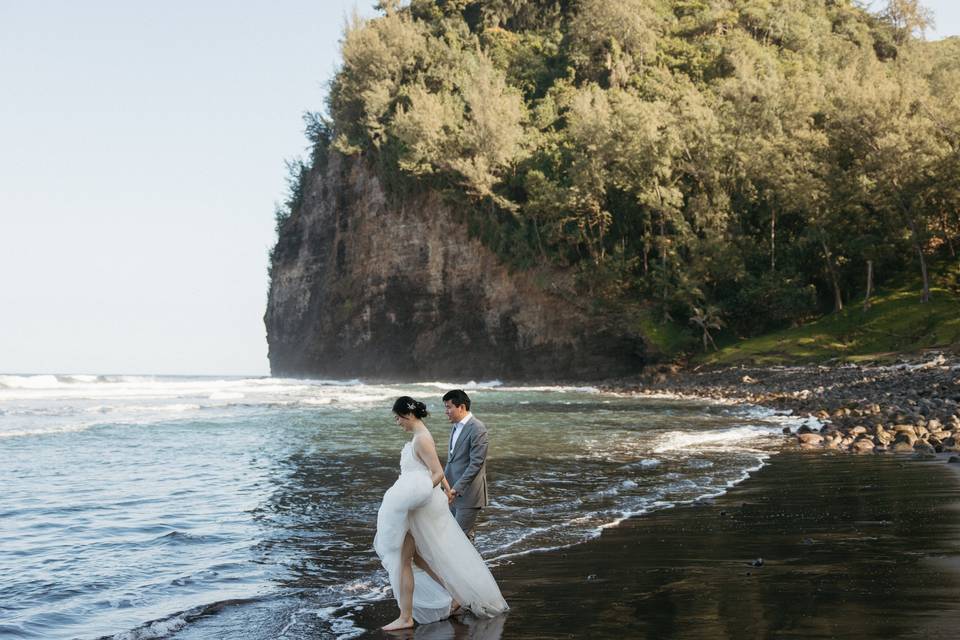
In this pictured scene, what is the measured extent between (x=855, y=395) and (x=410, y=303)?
4173 centimetres

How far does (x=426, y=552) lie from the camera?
21.9 feet

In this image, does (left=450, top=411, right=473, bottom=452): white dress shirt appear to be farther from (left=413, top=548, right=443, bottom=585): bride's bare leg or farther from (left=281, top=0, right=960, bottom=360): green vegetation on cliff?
(left=281, top=0, right=960, bottom=360): green vegetation on cliff

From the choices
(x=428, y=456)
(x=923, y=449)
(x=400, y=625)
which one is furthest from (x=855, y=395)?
(x=400, y=625)

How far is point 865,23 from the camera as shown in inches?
3022

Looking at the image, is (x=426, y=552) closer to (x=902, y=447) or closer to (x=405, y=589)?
(x=405, y=589)

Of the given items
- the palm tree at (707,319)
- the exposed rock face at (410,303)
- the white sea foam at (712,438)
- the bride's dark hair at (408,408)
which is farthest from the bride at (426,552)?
the exposed rock face at (410,303)

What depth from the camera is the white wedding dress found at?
6.49m

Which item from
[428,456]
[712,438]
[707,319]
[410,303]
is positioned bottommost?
[712,438]

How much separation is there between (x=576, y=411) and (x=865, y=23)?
2521 inches

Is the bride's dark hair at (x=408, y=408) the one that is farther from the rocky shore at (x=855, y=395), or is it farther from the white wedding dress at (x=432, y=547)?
the rocky shore at (x=855, y=395)

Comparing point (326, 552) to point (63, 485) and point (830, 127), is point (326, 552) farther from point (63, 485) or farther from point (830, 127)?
point (830, 127)

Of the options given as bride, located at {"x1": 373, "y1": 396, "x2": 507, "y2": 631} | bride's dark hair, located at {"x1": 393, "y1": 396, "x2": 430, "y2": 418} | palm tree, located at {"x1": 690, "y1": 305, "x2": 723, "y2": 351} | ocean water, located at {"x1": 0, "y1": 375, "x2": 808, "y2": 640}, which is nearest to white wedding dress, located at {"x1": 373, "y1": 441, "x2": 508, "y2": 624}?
bride, located at {"x1": 373, "y1": 396, "x2": 507, "y2": 631}

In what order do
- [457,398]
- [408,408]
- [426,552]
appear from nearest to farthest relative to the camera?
1. [426,552]
2. [408,408]
3. [457,398]

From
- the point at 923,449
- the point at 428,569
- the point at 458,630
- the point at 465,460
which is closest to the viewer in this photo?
the point at 458,630
